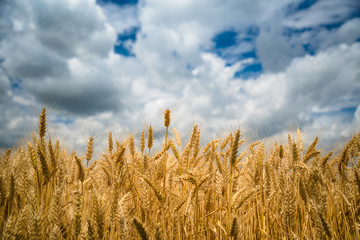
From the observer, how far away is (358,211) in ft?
7.57

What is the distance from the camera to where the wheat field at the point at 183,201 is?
1.55 metres

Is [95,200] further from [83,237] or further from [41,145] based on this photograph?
[41,145]

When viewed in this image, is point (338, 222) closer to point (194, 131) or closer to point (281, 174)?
point (281, 174)

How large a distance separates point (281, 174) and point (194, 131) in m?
1.01

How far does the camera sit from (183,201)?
5.90 ft

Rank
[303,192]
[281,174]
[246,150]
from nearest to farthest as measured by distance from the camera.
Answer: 1. [281,174]
2. [303,192]
3. [246,150]

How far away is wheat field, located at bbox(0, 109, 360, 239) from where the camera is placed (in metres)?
1.55

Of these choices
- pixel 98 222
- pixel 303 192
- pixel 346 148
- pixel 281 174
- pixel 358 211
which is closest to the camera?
pixel 98 222

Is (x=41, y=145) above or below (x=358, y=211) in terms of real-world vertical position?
above

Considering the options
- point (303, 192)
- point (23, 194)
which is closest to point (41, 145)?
point (23, 194)

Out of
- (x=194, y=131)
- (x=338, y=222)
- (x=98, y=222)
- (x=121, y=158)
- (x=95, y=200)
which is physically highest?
(x=194, y=131)

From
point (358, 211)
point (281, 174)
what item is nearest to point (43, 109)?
point (281, 174)

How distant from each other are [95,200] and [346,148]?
3378mm

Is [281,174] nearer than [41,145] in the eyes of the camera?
Yes
